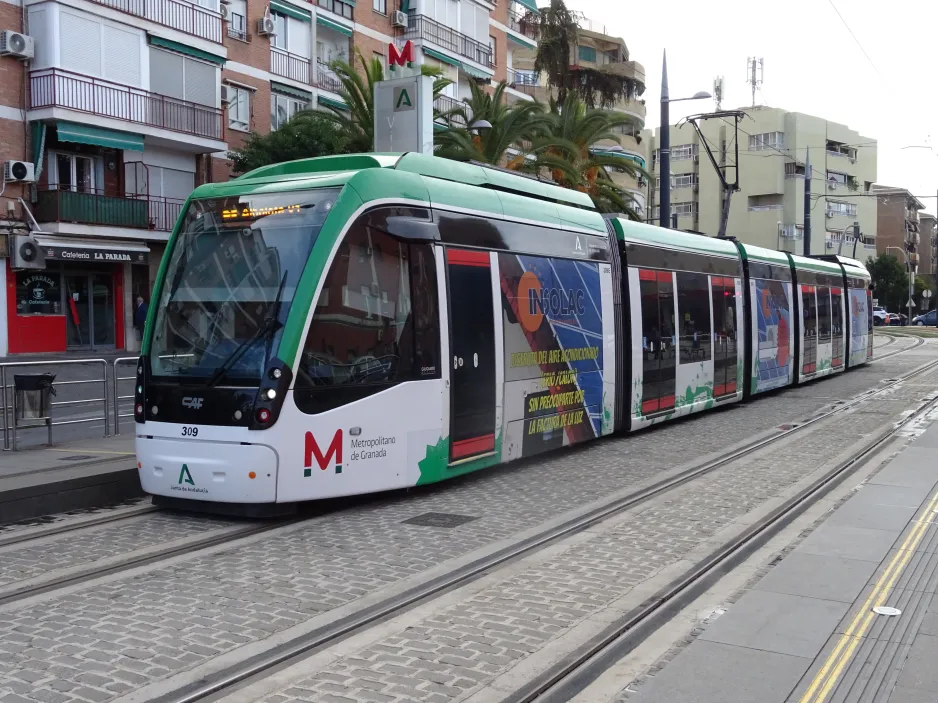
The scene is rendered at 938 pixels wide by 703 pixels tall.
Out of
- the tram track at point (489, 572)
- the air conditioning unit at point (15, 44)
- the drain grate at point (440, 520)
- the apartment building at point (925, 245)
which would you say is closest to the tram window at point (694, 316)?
the tram track at point (489, 572)

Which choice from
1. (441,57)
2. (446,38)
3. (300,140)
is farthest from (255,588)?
(446,38)

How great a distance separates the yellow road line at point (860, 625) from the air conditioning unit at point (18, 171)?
75.6 feet

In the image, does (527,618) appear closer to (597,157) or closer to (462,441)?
(462,441)

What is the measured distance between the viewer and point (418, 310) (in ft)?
29.8

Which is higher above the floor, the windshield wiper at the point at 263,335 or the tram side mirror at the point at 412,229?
the tram side mirror at the point at 412,229

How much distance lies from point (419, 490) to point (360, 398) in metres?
1.95

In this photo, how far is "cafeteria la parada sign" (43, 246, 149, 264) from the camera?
84.9 ft

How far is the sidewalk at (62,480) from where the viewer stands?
872 cm

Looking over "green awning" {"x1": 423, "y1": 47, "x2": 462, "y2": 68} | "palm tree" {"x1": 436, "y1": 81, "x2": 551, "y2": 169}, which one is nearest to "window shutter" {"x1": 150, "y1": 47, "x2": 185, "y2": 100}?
"palm tree" {"x1": 436, "y1": 81, "x2": 551, "y2": 169}

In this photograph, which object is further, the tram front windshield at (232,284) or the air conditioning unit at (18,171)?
the air conditioning unit at (18,171)

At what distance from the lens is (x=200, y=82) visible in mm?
29812

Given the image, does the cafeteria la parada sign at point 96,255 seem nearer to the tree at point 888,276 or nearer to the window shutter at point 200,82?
the window shutter at point 200,82

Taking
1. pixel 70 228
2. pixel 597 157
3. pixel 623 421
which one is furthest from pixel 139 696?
pixel 597 157

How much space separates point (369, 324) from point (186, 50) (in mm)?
23403
